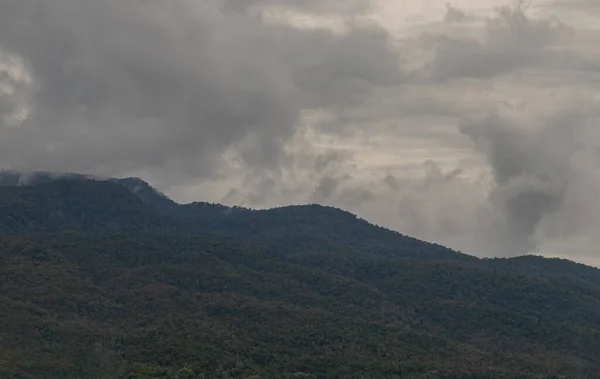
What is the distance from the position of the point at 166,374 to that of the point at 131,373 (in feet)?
21.3

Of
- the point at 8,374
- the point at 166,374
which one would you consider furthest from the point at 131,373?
the point at 8,374

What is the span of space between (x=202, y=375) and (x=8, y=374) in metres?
34.6

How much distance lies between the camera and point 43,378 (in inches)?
7854

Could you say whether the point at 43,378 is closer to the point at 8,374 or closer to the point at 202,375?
the point at 8,374

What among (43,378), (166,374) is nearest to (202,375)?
(166,374)

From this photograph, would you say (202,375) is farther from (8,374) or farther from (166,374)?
(8,374)

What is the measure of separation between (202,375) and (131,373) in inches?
512

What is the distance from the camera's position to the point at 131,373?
198m

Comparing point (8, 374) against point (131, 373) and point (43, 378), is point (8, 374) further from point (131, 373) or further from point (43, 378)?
point (131, 373)

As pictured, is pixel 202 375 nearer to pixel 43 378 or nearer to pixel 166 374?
pixel 166 374

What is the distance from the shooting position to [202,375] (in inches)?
7849

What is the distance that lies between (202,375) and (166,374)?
6.62m

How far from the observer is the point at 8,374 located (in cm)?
19238

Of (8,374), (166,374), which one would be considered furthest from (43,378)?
(166,374)
